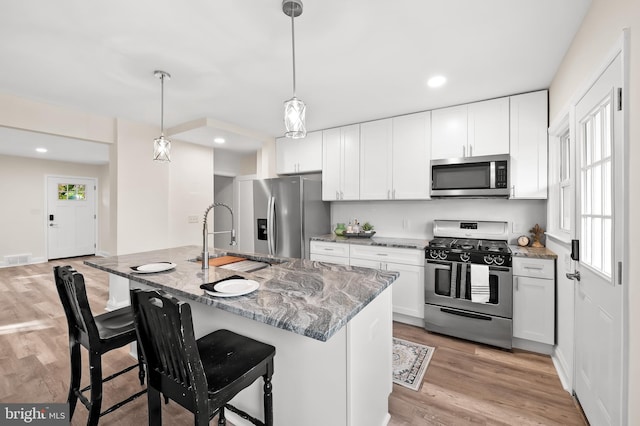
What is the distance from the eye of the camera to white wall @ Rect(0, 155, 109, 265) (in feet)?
19.6

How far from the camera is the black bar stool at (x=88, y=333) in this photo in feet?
4.78

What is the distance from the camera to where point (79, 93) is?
2854mm

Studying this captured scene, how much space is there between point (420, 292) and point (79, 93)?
4.09 meters

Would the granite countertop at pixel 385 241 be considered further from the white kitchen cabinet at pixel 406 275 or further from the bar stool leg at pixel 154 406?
the bar stool leg at pixel 154 406

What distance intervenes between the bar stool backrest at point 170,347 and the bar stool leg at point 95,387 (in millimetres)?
537

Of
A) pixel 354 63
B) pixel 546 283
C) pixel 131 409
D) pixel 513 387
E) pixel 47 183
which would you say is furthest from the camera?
pixel 47 183

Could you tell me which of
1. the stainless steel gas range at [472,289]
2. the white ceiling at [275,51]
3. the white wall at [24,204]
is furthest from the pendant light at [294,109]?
the white wall at [24,204]

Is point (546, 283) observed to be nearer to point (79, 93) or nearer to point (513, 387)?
point (513, 387)

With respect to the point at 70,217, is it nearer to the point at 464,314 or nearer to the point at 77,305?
the point at 77,305

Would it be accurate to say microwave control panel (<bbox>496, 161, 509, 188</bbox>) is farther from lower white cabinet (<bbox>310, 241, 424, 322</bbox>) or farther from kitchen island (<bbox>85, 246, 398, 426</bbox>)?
kitchen island (<bbox>85, 246, 398, 426</bbox>)

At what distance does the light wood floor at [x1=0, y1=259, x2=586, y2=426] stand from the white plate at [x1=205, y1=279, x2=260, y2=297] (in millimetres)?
1012

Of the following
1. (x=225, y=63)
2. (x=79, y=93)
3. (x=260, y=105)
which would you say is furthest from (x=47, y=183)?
(x=225, y=63)

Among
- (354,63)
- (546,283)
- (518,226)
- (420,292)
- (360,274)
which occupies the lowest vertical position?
(420,292)

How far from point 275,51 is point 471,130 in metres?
2.21
